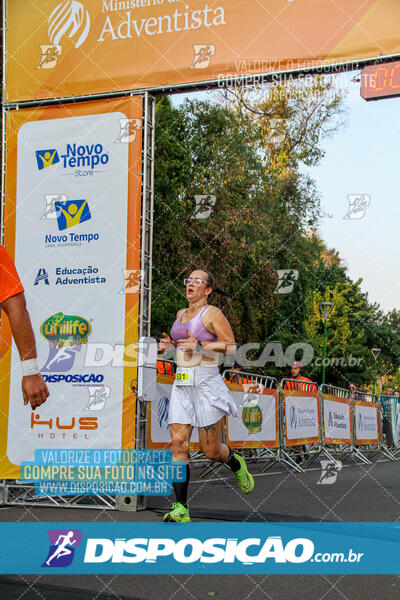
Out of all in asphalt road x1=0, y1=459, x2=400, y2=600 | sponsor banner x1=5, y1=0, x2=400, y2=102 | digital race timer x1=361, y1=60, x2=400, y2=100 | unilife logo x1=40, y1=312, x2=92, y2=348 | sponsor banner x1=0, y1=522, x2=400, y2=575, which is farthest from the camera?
unilife logo x1=40, y1=312, x2=92, y2=348

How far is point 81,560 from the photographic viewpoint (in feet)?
15.0

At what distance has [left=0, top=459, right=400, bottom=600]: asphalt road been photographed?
3990 millimetres

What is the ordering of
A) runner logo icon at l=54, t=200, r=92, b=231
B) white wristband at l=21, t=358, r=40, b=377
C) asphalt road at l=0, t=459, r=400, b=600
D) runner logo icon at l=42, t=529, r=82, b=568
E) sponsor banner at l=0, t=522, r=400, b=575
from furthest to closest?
1. runner logo icon at l=54, t=200, r=92, b=231
2. runner logo icon at l=42, t=529, r=82, b=568
3. sponsor banner at l=0, t=522, r=400, b=575
4. white wristband at l=21, t=358, r=40, b=377
5. asphalt road at l=0, t=459, r=400, b=600

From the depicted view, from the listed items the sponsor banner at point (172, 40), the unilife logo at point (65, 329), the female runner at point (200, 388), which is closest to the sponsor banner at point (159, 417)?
the unilife logo at point (65, 329)

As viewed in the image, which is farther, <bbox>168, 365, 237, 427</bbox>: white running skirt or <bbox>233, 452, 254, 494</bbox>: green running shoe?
<bbox>233, 452, 254, 494</bbox>: green running shoe

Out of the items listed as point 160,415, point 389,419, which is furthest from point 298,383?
point 389,419

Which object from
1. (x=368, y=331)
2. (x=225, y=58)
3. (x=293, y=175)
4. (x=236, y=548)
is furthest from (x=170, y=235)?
(x=368, y=331)

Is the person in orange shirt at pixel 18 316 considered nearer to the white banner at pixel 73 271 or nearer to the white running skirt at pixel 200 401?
the white running skirt at pixel 200 401

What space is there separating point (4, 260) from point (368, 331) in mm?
57695

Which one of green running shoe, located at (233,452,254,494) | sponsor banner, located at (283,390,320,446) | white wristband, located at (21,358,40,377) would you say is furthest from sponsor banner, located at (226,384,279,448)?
white wristband, located at (21,358,40,377)

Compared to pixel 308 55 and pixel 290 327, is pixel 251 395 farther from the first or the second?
pixel 290 327

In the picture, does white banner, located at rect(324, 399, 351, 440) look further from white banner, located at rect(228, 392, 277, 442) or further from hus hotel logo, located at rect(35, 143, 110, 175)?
hus hotel logo, located at rect(35, 143, 110, 175)

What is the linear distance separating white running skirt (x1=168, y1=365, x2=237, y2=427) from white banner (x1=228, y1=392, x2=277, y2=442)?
4324 mm

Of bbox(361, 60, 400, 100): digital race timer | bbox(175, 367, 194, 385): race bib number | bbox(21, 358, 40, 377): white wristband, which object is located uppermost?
bbox(361, 60, 400, 100): digital race timer
